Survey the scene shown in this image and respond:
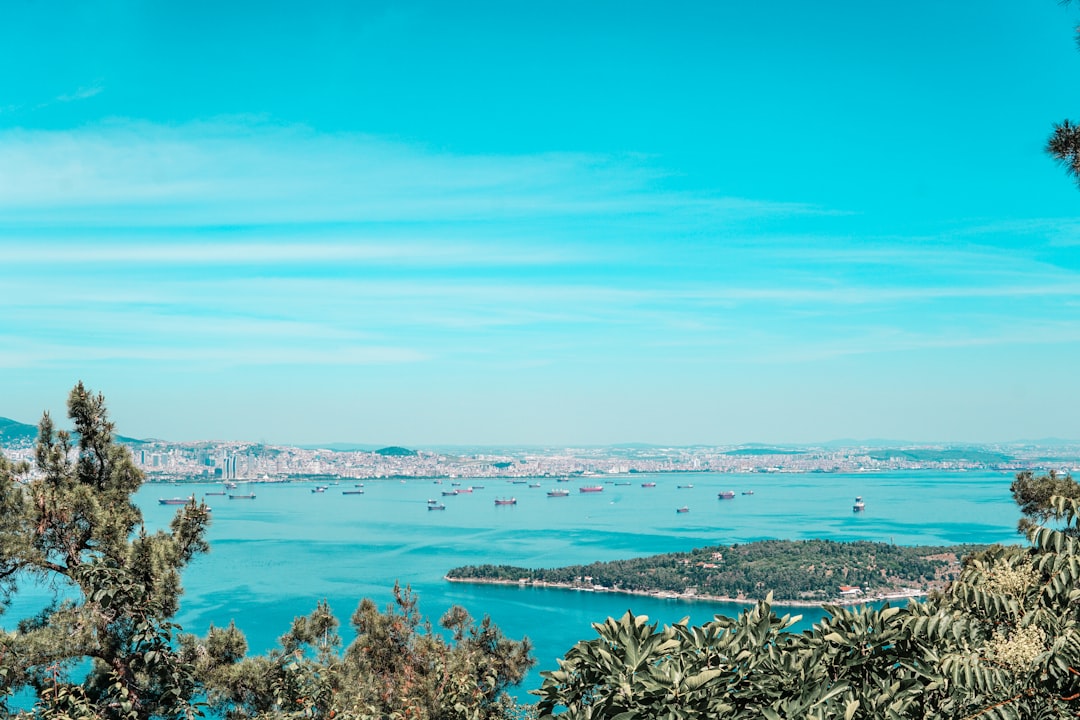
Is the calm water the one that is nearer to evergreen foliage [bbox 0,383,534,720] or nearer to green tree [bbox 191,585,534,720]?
green tree [bbox 191,585,534,720]

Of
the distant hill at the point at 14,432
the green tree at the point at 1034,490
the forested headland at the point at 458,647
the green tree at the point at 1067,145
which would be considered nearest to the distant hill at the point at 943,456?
the distant hill at the point at 14,432

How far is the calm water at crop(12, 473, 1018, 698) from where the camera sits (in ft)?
101

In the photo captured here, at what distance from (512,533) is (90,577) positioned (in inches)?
2185

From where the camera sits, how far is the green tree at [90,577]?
3486mm

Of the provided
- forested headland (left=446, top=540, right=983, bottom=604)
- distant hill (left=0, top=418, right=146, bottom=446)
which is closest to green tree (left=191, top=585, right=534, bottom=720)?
forested headland (left=446, top=540, right=983, bottom=604)

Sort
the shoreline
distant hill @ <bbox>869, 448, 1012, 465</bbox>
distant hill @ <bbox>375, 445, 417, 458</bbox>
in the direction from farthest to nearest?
distant hill @ <bbox>375, 445, 417, 458</bbox>
distant hill @ <bbox>869, 448, 1012, 465</bbox>
the shoreline

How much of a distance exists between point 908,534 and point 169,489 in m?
67.5

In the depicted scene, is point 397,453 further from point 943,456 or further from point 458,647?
point 458,647

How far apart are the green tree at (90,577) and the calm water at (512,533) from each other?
2479mm

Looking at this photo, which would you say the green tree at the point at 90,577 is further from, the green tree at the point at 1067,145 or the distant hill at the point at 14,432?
the distant hill at the point at 14,432

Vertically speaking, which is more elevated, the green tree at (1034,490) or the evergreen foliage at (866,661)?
the evergreen foliage at (866,661)

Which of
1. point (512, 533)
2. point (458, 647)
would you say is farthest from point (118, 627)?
point (512, 533)

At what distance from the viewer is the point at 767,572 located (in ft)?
120

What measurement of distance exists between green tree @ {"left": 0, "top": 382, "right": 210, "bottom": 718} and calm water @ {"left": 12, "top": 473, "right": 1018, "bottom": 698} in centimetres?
248
